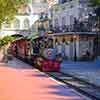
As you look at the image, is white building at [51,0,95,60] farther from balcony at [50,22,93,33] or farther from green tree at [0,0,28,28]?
green tree at [0,0,28,28]

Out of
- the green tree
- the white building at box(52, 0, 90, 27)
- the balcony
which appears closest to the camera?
the green tree

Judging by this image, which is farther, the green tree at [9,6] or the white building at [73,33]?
the white building at [73,33]

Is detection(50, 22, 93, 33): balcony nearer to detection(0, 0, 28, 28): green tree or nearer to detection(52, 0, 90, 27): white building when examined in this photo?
detection(52, 0, 90, 27): white building

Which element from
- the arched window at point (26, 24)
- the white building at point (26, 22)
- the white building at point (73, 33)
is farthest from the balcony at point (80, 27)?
the arched window at point (26, 24)

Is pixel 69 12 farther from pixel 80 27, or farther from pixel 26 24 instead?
pixel 26 24

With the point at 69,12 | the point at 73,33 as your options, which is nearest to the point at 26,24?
the point at 69,12

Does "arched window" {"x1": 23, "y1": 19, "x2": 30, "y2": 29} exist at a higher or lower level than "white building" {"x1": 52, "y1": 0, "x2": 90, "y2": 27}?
lower

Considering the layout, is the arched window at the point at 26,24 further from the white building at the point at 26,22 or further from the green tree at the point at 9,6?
the green tree at the point at 9,6

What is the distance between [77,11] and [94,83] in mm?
37075

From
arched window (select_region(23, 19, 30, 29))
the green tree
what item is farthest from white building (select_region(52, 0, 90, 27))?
the green tree

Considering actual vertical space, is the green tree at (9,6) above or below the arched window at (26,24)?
above

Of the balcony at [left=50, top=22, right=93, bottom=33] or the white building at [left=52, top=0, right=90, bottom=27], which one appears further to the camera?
the white building at [left=52, top=0, right=90, bottom=27]

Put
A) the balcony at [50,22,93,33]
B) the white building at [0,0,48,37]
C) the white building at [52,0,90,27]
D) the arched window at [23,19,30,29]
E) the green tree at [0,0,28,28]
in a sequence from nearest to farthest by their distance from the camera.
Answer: the green tree at [0,0,28,28] → the balcony at [50,22,93,33] → the white building at [52,0,90,27] → the white building at [0,0,48,37] → the arched window at [23,19,30,29]

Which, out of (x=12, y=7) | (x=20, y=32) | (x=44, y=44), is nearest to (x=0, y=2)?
(x=12, y=7)
